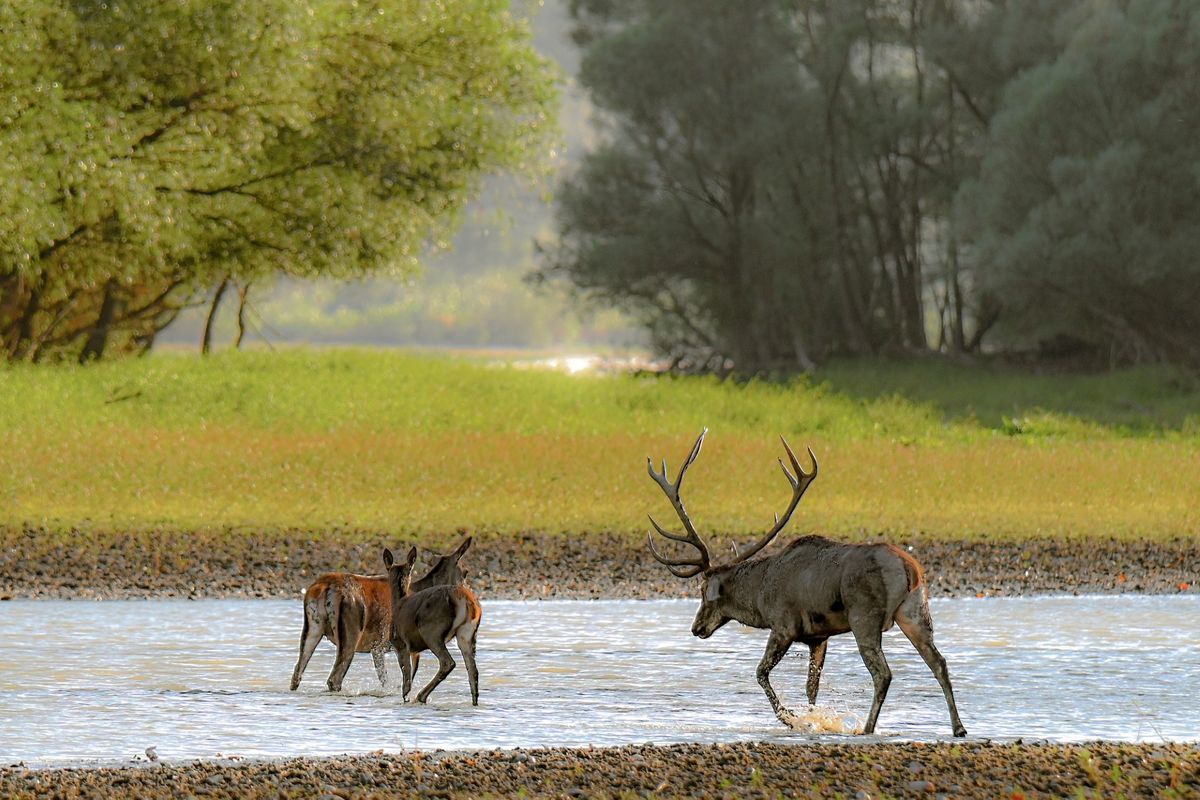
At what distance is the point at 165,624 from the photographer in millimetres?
12648

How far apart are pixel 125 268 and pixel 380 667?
85.1ft

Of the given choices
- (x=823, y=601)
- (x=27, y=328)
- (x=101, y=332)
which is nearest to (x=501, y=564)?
(x=823, y=601)

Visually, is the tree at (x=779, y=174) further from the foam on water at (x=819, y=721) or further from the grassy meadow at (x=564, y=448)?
the foam on water at (x=819, y=721)

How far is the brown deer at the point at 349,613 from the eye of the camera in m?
9.47

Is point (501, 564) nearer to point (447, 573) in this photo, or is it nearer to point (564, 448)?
point (447, 573)

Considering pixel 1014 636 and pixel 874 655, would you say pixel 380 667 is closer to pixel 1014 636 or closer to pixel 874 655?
→ pixel 874 655

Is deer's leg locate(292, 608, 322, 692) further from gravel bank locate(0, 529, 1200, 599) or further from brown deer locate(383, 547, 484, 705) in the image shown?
gravel bank locate(0, 529, 1200, 599)

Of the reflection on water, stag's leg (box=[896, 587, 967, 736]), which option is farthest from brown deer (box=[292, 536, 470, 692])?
stag's leg (box=[896, 587, 967, 736])

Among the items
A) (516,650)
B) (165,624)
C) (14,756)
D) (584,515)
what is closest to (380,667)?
(516,650)

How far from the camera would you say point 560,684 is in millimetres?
9938

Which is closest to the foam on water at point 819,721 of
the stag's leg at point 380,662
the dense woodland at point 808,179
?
the stag's leg at point 380,662

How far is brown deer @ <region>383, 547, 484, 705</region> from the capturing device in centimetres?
900

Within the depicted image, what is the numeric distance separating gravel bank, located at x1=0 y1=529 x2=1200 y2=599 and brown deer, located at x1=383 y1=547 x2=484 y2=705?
194 inches

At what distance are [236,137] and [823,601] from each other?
2406 centimetres
